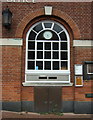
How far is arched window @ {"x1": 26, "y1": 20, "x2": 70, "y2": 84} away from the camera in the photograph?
8.45m

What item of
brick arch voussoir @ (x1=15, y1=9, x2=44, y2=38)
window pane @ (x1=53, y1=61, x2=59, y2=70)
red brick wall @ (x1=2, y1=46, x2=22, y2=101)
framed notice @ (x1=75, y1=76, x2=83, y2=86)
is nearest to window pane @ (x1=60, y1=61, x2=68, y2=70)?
window pane @ (x1=53, y1=61, x2=59, y2=70)

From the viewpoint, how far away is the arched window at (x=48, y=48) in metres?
8.45

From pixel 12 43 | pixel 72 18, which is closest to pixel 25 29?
pixel 12 43

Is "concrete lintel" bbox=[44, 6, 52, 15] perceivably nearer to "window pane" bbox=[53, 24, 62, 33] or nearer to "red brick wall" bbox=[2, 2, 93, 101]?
"red brick wall" bbox=[2, 2, 93, 101]

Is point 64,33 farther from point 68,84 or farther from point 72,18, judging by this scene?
point 68,84

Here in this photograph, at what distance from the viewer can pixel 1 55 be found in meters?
8.19

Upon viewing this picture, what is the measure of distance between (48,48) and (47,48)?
1.8 inches

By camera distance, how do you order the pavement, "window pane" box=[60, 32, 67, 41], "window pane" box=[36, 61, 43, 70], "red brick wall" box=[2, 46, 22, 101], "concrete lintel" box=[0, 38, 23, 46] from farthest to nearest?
"window pane" box=[60, 32, 67, 41]
"window pane" box=[36, 61, 43, 70]
"concrete lintel" box=[0, 38, 23, 46]
"red brick wall" box=[2, 46, 22, 101]
the pavement

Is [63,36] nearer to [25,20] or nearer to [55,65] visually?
[55,65]

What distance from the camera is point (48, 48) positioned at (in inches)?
336

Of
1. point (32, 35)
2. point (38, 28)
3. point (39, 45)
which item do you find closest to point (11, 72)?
point (39, 45)

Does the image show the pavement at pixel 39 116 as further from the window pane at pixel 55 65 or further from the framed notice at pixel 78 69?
the window pane at pixel 55 65

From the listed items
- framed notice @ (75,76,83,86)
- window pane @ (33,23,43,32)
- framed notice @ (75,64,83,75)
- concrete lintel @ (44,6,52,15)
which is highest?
concrete lintel @ (44,6,52,15)

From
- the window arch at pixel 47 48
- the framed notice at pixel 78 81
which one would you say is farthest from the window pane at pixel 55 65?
the framed notice at pixel 78 81
